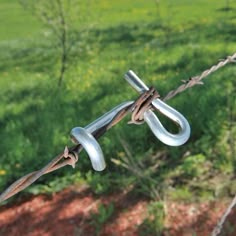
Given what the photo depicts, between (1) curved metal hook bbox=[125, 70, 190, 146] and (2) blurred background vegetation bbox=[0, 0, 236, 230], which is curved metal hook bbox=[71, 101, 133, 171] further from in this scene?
(2) blurred background vegetation bbox=[0, 0, 236, 230]

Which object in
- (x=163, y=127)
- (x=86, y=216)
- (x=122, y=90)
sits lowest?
(x=86, y=216)

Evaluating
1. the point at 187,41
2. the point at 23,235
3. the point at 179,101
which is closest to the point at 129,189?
the point at 23,235

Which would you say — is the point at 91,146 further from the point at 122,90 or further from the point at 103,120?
the point at 122,90

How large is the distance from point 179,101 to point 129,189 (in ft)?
4.35

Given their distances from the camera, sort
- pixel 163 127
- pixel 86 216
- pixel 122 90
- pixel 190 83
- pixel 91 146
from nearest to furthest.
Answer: pixel 91 146 → pixel 163 127 → pixel 190 83 → pixel 86 216 → pixel 122 90

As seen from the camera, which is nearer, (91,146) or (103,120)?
(91,146)

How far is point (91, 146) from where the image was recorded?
100 centimetres

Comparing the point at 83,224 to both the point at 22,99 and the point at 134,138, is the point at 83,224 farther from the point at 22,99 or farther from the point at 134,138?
the point at 22,99

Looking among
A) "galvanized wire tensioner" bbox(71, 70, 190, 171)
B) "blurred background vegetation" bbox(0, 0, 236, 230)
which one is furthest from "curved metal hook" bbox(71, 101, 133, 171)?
"blurred background vegetation" bbox(0, 0, 236, 230)

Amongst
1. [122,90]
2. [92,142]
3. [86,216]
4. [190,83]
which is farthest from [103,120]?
[122,90]

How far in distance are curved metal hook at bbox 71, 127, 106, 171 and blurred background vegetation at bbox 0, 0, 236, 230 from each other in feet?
8.80

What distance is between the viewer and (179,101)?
508 centimetres

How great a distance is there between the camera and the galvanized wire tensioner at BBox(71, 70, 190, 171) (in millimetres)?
1002

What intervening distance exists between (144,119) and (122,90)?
4.93 metres
